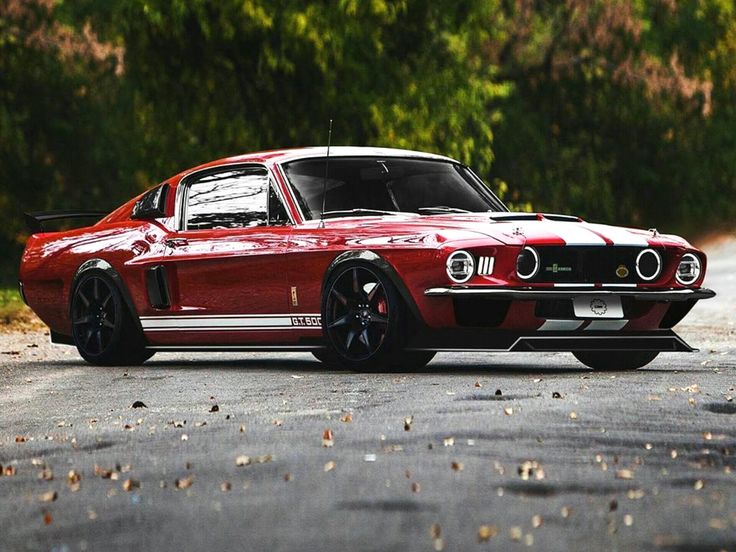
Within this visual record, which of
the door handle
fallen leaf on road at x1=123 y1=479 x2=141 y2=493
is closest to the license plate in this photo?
the door handle

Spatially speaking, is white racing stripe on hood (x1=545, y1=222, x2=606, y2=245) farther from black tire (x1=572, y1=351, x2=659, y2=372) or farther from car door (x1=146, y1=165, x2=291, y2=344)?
car door (x1=146, y1=165, x2=291, y2=344)

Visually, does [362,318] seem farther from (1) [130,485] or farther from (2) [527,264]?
(1) [130,485]

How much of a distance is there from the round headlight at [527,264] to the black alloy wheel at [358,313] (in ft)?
2.62

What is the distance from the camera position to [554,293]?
11.0 meters

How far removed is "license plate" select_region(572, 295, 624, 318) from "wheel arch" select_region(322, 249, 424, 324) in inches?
39.3

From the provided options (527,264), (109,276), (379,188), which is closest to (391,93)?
(109,276)

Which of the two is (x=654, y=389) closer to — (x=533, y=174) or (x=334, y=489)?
(x=334, y=489)

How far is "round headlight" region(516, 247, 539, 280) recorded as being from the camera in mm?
10938

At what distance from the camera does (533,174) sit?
4138 centimetres

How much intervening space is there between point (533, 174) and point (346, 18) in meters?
14.9

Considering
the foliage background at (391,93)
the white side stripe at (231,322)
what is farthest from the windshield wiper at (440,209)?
the foliage background at (391,93)

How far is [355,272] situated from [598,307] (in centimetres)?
156

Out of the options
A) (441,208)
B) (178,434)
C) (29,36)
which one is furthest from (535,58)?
(178,434)

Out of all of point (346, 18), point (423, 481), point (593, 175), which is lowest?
point (593, 175)
